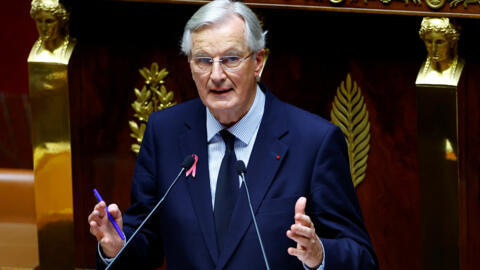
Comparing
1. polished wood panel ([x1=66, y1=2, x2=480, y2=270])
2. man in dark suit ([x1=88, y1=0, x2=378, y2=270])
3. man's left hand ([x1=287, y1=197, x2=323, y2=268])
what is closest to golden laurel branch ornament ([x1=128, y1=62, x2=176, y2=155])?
polished wood panel ([x1=66, y1=2, x2=480, y2=270])

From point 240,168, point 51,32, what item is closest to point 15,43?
point 51,32

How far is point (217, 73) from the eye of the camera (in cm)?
139

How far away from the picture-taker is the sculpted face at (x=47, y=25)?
1824mm

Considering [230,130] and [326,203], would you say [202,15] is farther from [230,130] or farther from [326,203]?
[326,203]

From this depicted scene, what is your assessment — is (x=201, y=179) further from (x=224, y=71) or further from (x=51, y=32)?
(x=51, y=32)

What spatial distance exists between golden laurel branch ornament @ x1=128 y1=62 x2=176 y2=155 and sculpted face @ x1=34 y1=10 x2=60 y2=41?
0.19 m

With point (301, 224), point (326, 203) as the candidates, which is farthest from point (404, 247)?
point (301, 224)

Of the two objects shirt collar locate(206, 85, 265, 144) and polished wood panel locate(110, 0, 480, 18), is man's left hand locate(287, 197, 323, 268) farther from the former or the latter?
polished wood panel locate(110, 0, 480, 18)

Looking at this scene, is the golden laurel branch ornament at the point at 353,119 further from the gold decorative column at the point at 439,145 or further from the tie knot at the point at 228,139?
the tie knot at the point at 228,139

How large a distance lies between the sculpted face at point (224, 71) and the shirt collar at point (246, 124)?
26 mm

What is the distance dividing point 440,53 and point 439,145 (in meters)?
0.16

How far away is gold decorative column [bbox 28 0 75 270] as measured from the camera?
1.85m

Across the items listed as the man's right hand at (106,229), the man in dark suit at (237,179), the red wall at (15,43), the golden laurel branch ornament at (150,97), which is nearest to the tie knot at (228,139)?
the man in dark suit at (237,179)

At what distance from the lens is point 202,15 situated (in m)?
1.40
